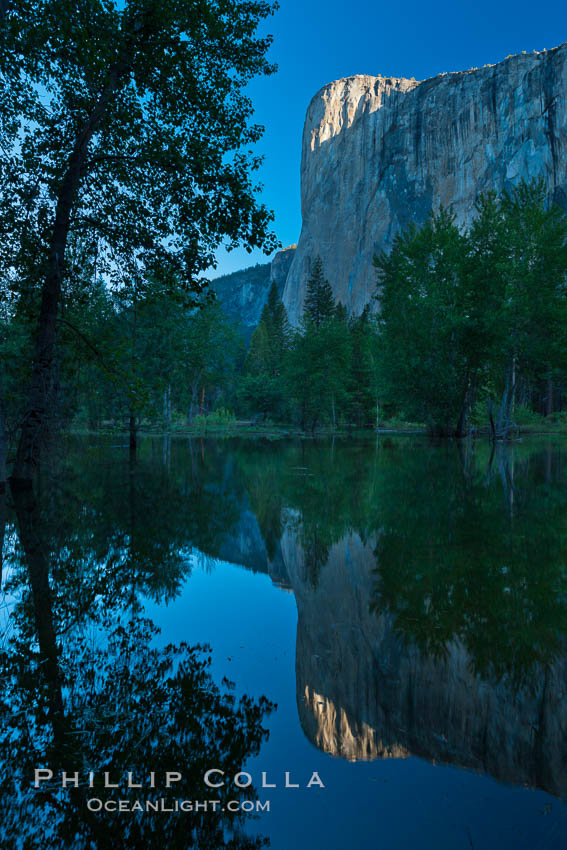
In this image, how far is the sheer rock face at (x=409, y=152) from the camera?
70.8 metres

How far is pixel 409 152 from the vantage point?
286 ft

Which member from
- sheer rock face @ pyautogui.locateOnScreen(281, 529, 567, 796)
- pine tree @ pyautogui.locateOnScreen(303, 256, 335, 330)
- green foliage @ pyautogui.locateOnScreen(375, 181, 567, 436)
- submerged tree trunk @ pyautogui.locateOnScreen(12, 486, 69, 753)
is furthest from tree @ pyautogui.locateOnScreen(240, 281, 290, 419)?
sheer rock face @ pyautogui.locateOnScreen(281, 529, 567, 796)

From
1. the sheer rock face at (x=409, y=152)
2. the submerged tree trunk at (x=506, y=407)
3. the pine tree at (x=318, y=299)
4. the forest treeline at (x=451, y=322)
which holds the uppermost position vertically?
the sheer rock face at (x=409, y=152)

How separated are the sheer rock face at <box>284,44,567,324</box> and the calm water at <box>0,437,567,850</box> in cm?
7630

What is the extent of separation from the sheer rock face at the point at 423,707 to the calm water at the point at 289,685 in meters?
0.01

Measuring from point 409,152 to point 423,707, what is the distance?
101 metres

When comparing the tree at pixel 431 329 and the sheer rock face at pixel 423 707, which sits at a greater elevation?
the tree at pixel 431 329

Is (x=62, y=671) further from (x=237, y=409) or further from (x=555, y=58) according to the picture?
(x=555, y=58)

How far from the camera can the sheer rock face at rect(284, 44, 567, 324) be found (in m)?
70.8

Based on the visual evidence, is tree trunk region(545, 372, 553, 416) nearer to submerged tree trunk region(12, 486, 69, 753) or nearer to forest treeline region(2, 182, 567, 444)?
forest treeline region(2, 182, 567, 444)

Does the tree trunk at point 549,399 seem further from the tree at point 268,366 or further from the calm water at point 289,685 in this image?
the calm water at point 289,685

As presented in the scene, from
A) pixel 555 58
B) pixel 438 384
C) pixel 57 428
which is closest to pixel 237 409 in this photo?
pixel 438 384

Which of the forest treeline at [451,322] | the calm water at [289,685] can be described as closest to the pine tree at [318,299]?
the forest treeline at [451,322]

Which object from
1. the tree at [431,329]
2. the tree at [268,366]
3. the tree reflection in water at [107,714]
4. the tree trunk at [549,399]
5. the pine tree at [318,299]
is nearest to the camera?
the tree reflection in water at [107,714]
